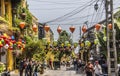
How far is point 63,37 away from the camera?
108188 mm

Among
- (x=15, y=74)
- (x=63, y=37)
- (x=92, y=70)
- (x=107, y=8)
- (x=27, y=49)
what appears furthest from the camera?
(x=63, y=37)

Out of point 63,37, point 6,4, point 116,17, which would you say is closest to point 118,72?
point 116,17

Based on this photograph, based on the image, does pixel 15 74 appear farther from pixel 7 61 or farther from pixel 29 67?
pixel 29 67

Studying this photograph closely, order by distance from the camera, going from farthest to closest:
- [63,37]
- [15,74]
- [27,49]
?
[63,37]
[27,49]
[15,74]

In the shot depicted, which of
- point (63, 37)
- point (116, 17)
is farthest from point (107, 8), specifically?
point (63, 37)

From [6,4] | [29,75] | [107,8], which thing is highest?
[6,4]

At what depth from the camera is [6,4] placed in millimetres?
42188

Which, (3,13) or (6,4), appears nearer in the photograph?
(3,13)

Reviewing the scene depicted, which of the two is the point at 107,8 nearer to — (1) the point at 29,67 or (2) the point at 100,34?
(1) the point at 29,67

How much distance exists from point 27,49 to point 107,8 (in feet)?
60.8

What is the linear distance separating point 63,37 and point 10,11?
65747mm

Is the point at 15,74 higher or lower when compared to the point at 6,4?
lower

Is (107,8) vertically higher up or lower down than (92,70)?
higher up

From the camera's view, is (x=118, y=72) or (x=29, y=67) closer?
(x=118, y=72)
